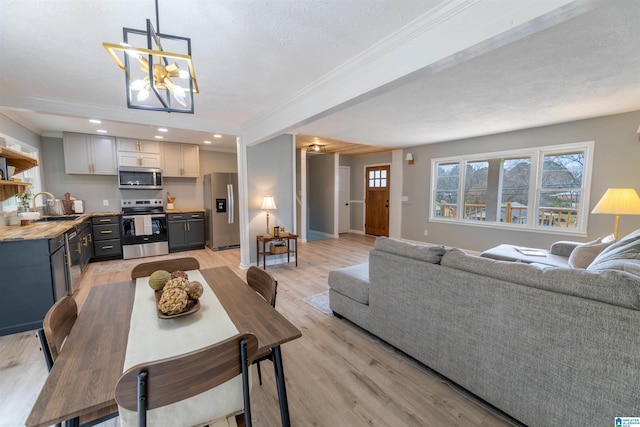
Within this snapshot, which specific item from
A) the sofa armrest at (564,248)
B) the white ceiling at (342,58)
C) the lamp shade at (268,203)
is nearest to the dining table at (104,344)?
the white ceiling at (342,58)

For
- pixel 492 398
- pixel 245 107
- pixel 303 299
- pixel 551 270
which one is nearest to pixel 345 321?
pixel 303 299

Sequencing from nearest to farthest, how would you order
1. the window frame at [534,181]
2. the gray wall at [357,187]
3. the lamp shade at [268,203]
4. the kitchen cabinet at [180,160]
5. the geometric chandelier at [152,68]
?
the geometric chandelier at [152,68]
the window frame at [534,181]
the lamp shade at [268,203]
the kitchen cabinet at [180,160]
the gray wall at [357,187]

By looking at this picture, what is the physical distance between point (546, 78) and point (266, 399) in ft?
12.2

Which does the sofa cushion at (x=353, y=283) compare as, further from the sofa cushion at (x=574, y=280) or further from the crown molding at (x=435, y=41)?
the crown molding at (x=435, y=41)

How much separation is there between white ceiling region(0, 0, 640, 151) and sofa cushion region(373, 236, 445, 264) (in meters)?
1.24

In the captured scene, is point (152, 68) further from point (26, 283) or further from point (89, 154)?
point (89, 154)

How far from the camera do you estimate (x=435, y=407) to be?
1678mm

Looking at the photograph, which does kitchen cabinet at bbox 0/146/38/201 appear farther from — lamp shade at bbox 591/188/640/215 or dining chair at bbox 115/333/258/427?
lamp shade at bbox 591/188/640/215

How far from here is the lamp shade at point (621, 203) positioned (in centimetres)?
308

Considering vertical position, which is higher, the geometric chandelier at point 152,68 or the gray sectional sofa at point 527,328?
the geometric chandelier at point 152,68

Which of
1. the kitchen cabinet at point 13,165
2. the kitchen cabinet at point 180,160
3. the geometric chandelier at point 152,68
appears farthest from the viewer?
the kitchen cabinet at point 180,160

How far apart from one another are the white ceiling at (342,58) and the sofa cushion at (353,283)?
1.65 m

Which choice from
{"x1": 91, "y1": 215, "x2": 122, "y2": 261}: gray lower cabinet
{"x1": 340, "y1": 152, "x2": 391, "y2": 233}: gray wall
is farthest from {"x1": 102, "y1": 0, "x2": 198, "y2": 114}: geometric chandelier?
{"x1": 340, "y1": 152, "x2": 391, "y2": 233}: gray wall

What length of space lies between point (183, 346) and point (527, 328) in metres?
1.77
